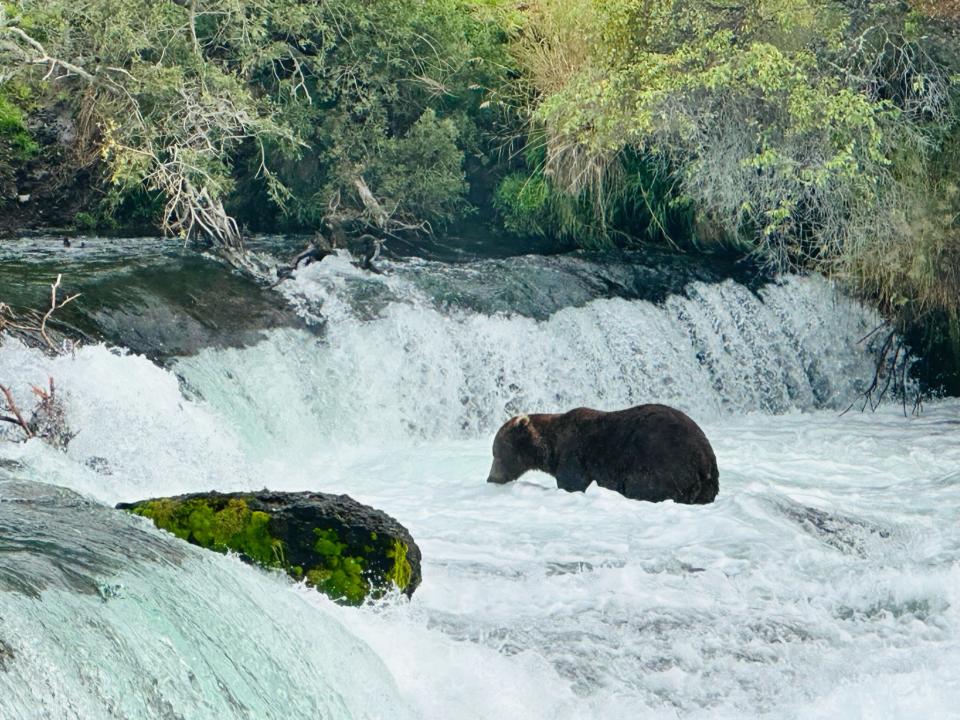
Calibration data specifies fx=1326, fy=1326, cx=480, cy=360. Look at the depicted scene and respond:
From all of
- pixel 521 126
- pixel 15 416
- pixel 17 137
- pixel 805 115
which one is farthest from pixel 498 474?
pixel 17 137

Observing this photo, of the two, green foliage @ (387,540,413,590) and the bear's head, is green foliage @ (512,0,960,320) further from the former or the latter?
green foliage @ (387,540,413,590)

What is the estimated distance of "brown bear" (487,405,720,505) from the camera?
23.8ft

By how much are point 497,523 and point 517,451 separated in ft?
2.92

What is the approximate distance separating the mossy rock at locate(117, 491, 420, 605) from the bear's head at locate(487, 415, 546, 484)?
257 cm

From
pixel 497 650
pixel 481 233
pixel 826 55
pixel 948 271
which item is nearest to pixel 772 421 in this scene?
pixel 948 271

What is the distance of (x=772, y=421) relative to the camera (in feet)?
37.2

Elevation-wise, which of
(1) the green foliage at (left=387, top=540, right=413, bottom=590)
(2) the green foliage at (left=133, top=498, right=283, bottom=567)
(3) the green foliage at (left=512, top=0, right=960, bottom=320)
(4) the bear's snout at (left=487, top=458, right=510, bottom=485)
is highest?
(3) the green foliage at (left=512, top=0, right=960, bottom=320)

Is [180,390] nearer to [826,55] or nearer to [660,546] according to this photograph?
[660,546]

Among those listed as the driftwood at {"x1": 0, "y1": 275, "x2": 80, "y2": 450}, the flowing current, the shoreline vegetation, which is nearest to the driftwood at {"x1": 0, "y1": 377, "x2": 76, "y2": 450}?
the driftwood at {"x1": 0, "y1": 275, "x2": 80, "y2": 450}

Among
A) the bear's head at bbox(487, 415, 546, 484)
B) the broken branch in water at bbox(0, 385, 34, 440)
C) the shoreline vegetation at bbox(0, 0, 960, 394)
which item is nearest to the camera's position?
the broken branch in water at bbox(0, 385, 34, 440)

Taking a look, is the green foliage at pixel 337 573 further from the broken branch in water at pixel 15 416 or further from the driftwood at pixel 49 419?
the driftwood at pixel 49 419

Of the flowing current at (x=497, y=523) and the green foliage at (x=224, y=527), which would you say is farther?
the green foliage at (x=224, y=527)

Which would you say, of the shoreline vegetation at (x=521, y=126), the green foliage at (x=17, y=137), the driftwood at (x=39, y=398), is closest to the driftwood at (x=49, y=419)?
the driftwood at (x=39, y=398)

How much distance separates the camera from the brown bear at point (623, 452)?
7.26 metres
